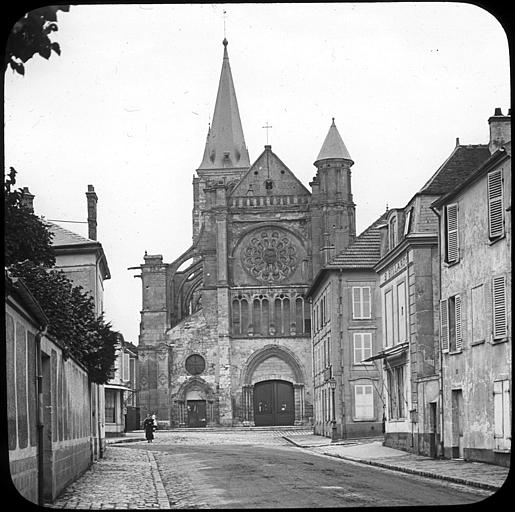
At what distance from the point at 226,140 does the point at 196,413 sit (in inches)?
1086

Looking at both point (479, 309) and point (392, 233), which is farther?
point (392, 233)

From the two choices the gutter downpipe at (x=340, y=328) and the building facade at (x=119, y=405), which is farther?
the building facade at (x=119, y=405)

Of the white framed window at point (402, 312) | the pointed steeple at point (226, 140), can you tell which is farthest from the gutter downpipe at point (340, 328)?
the pointed steeple at point (226, 140)

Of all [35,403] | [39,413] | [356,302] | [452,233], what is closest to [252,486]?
[39,413]

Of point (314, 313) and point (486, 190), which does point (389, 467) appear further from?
point (314, 313)

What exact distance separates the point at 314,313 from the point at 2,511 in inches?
1923

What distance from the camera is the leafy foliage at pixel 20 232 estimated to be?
1152cm

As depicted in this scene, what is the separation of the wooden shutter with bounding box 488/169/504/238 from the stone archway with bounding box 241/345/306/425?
165 feet

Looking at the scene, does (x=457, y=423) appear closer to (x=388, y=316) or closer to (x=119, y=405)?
(x=388, y=316)

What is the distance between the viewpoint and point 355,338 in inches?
1752

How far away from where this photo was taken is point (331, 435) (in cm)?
4556

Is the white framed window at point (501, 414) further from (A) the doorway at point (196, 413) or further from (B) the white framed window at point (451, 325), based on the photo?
(A) the doorway at point (196, 413)

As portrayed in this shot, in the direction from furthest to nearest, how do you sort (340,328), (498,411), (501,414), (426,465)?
(340,328) < (426,465) < (498,411) < (501,414)

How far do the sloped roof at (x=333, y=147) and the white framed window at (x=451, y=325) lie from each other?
4827 cm
